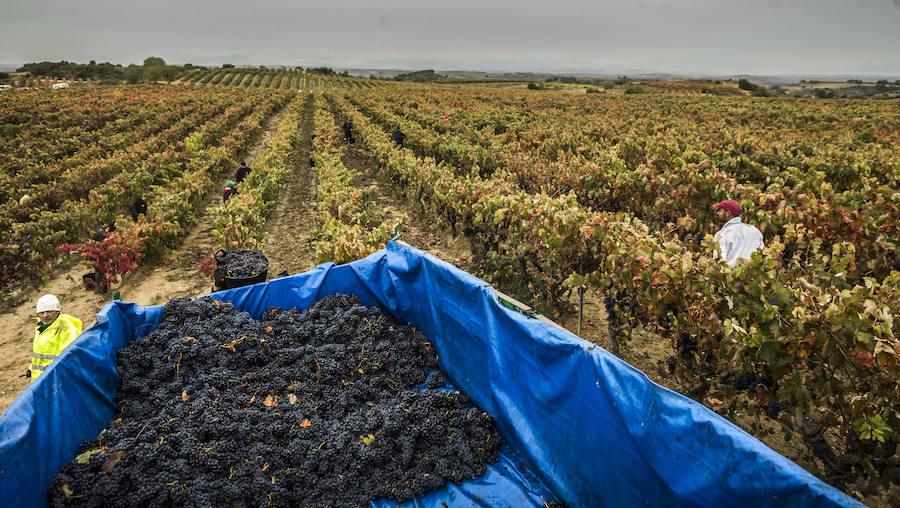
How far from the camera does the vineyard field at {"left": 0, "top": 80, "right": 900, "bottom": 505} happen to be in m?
3.20

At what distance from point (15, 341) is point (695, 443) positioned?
8.41 meters

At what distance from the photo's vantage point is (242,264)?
6.61m

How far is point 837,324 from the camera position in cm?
289

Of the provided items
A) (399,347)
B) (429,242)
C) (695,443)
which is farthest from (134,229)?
(695,443)

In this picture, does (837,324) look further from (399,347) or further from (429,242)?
(429,242)

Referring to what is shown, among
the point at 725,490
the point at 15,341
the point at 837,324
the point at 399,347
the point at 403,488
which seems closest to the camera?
the point at 725,490

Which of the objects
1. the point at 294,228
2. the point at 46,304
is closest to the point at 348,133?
the point at 294,228

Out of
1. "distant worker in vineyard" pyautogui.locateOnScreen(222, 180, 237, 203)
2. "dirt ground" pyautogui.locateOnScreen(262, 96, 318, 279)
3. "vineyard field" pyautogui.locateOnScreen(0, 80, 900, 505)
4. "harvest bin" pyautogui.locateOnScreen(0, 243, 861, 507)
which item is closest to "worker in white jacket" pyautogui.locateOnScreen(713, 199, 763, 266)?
"vineyard field" pyautogui.locateOnScreen(0, 80, 900, 505)

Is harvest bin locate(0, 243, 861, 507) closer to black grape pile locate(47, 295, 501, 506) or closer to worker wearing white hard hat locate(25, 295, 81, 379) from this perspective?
black grape pile locate(47, 295, 501, 506)

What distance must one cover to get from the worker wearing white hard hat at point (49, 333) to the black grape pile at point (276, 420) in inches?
30.7

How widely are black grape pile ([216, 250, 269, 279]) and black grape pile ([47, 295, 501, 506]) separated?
1625 millimetres

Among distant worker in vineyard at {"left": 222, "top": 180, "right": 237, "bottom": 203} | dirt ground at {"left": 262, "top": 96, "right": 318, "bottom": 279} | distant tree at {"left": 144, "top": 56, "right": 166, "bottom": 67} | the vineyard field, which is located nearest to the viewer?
the vineyard field

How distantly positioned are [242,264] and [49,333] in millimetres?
2588

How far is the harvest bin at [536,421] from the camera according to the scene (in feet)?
7.55
